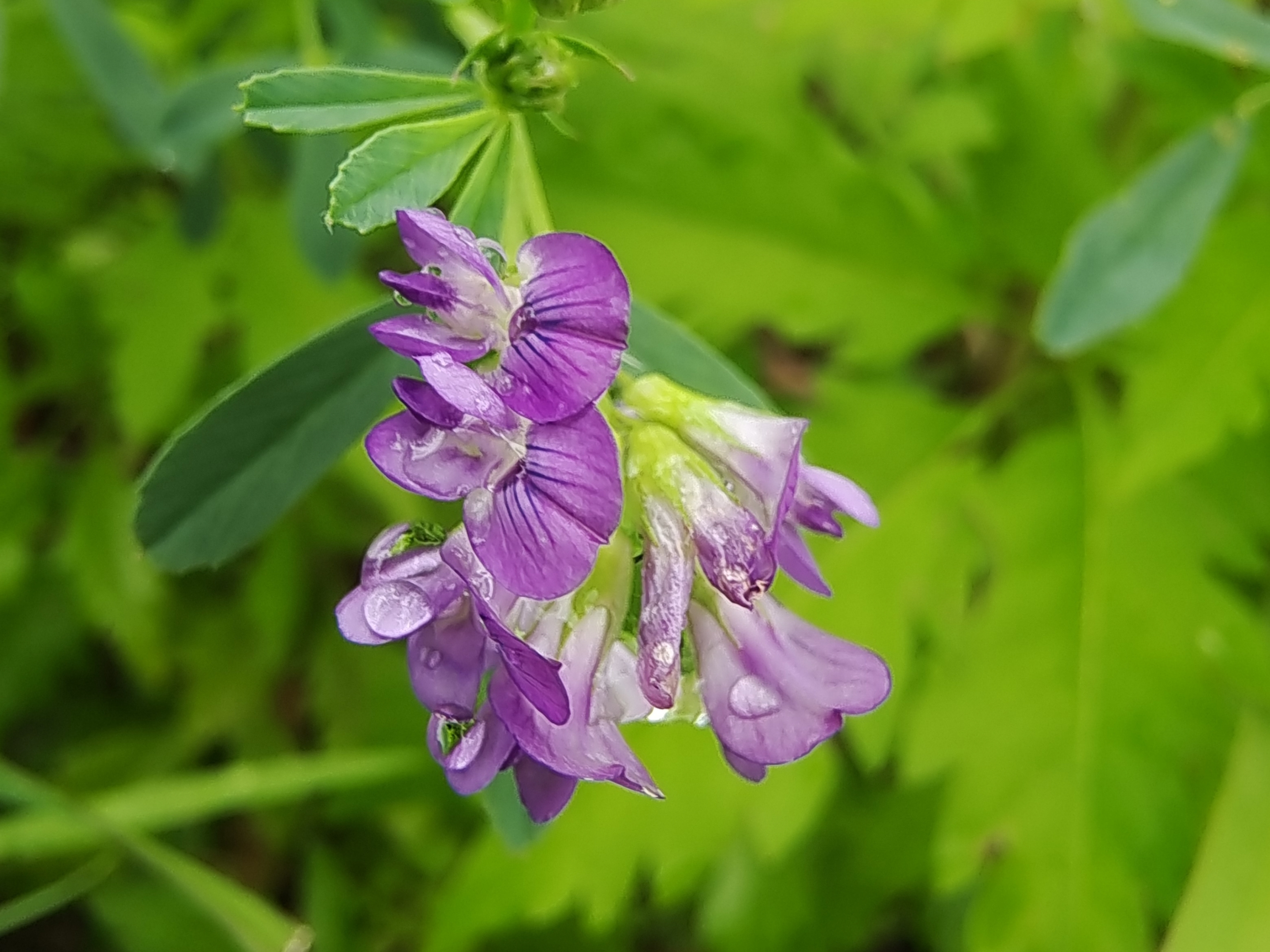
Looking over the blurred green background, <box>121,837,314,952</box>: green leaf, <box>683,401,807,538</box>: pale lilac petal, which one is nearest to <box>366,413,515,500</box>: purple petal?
<box>683,401,807,538</box>: pale lilac petal

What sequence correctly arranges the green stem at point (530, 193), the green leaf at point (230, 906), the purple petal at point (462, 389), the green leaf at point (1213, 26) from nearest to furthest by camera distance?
the purple petal at point (462, 389)
the green stem at point (530, 193)
the green leaf at point (1213, 26)
the green leaf at point (230, 906)

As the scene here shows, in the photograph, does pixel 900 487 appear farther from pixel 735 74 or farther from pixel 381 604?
pixel 381 604

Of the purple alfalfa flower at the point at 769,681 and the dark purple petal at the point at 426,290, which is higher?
the dark purple petal at the point at 426,290

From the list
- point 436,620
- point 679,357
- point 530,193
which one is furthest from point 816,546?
point 436,620

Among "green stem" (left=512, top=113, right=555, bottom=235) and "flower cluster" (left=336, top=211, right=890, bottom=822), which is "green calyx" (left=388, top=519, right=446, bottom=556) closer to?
"flower cluster" (left=336, top=211, right=890, bottom=822)

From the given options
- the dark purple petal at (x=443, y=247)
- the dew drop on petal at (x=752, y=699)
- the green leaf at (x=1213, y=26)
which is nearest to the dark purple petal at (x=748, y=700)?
the dew drop on petal at (x=752, y=699)

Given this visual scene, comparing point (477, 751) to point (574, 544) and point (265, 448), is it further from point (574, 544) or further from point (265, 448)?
point (265, 448)

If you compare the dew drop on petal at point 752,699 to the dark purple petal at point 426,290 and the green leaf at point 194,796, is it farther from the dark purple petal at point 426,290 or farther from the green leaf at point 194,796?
the green leaf at point 194,796

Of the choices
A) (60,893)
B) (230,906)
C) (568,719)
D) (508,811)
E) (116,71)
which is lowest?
(60,893)
